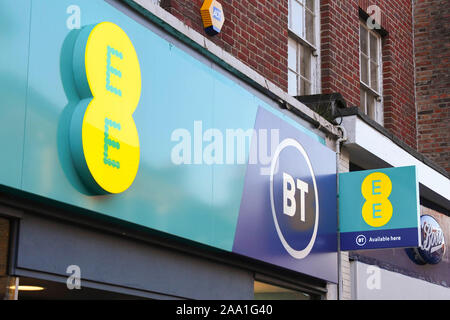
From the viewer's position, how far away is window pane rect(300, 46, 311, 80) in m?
11.4

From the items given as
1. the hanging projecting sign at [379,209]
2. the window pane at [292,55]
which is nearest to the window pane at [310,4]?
the window pane at [292,55]

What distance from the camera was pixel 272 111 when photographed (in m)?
9.08

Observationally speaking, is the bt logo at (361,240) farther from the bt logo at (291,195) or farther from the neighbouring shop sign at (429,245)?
the neighbouring shop sign at (429,245)

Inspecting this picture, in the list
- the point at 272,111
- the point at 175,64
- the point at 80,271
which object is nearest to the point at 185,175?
the point at 175,64

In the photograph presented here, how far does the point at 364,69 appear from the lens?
13.1m

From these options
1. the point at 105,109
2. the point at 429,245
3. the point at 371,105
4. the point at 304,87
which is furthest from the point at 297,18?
the point at 105,109

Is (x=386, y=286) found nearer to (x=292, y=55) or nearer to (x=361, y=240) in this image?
(x=361, y=240)

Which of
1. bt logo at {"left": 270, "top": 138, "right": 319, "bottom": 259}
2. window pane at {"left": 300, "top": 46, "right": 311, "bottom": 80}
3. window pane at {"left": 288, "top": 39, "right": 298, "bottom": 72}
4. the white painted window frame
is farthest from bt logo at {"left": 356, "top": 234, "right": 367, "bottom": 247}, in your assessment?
the white painted window frame

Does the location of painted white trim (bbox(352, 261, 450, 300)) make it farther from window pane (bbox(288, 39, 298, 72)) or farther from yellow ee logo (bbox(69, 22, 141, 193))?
yellow ee logo (bbox(69, 22, 141, 193))

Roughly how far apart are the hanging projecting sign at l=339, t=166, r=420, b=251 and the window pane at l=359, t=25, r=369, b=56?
11.0 ft
